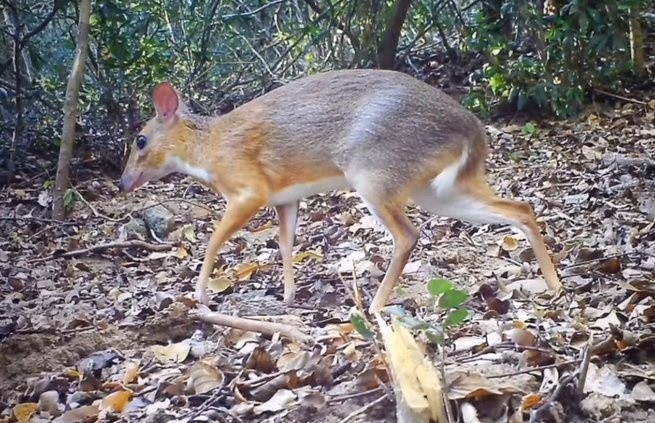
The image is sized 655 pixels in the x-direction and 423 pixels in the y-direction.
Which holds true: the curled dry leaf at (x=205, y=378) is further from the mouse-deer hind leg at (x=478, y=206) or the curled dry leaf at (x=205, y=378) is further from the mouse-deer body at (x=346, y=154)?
the mouse-deer hind leg at (x=478, y=206)

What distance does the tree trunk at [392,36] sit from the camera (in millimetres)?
9477

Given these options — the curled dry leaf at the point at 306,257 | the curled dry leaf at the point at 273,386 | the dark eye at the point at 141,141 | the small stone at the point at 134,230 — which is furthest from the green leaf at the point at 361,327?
the small stone at the point at 134,230

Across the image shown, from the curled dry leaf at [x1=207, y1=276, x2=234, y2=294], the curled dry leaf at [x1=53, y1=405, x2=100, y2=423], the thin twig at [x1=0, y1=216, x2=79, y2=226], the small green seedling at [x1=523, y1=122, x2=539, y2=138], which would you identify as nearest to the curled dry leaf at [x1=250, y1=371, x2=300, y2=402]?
the curled dry leaf at [x1=53, y1=405, x2=100, y2=423]

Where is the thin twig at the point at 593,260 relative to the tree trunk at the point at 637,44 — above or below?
above

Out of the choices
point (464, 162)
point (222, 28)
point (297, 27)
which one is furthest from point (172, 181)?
point (464, 162)

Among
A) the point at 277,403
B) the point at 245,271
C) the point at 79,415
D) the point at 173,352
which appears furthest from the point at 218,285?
the point at 277,403

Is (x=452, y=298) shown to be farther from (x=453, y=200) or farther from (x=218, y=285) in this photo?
(x=218, y=285)

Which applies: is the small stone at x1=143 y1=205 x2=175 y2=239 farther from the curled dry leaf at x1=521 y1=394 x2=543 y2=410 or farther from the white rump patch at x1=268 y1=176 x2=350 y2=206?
the curled dry leaf at x1=521 y1=394 x2=543 y2=410

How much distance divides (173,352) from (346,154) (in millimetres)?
1247

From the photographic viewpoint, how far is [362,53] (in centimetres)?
969

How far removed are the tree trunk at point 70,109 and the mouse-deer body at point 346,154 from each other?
1.85m

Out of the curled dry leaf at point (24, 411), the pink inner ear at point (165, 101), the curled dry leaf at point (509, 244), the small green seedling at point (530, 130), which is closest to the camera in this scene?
the curled dry leaf at point (24, 411)

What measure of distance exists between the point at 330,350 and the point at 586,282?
4.72 ft

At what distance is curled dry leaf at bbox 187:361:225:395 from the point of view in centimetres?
337
